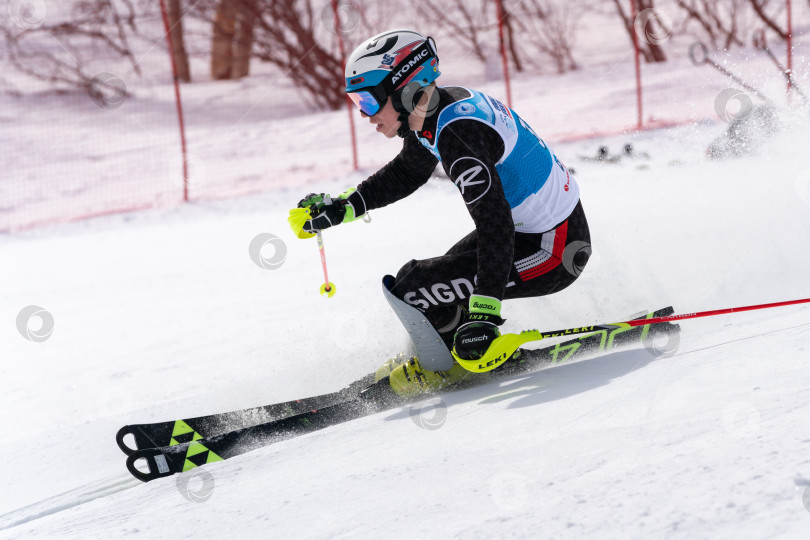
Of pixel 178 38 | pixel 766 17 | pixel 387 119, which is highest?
pixel 178 38

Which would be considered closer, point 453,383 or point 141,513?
point 141,513

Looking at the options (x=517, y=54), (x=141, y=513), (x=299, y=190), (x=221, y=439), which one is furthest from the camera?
(x=517, y=54)

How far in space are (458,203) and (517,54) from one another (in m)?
6.66

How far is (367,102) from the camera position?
129 inches

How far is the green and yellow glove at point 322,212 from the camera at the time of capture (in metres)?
3.73

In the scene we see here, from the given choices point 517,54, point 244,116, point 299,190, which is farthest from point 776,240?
point 244,116

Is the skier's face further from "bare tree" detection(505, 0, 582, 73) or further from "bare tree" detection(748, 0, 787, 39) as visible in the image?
"bare tree" detection(748, 0, 787, 39)

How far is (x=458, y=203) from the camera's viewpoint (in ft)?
27.9

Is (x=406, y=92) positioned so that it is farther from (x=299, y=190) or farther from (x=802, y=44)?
(x=802, y=44)

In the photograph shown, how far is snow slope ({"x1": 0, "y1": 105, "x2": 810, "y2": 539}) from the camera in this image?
1.97 m

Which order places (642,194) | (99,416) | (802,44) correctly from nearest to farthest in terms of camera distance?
(99,416) < (642,194) < (802,44)
